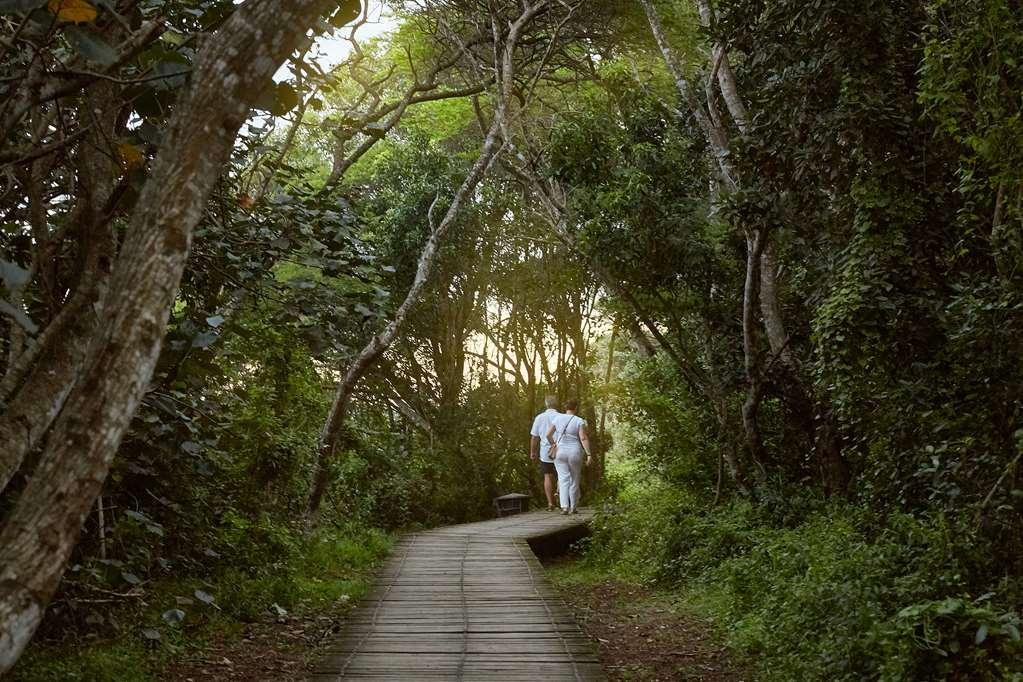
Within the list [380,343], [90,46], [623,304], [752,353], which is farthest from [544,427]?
[90,46]

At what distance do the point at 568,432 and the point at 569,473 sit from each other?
1.00 metres

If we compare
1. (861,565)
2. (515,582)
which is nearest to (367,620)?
(515,582)

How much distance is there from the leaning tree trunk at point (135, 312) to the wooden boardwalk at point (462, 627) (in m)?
3.63

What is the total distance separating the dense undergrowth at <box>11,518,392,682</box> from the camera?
5715 mm

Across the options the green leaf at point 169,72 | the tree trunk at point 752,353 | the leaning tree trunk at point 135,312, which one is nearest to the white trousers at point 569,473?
the tree trunk at point 752,353

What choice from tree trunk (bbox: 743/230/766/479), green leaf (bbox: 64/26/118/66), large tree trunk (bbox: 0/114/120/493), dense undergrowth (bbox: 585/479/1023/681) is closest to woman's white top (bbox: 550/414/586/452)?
tree trunk (bbox: 743/230/766/479)

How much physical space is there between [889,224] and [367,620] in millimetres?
4853

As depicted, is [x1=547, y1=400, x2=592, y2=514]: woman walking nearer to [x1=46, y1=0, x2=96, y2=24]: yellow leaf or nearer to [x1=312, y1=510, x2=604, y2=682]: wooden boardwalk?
[x1=312, y1=510, x2=604, y2=682]: wooden boardwalk

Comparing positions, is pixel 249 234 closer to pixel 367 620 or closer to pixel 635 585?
pixel 367 620

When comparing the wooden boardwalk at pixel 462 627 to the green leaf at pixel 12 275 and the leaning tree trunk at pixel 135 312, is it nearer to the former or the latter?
the leaning tree trunk at pixel 135 312

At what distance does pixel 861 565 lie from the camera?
6.02 metres

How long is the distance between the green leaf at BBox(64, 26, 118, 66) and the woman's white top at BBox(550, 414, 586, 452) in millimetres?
11428

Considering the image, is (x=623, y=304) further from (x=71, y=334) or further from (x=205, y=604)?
(x=71, y=334)

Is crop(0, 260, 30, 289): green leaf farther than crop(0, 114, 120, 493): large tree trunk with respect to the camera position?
No
